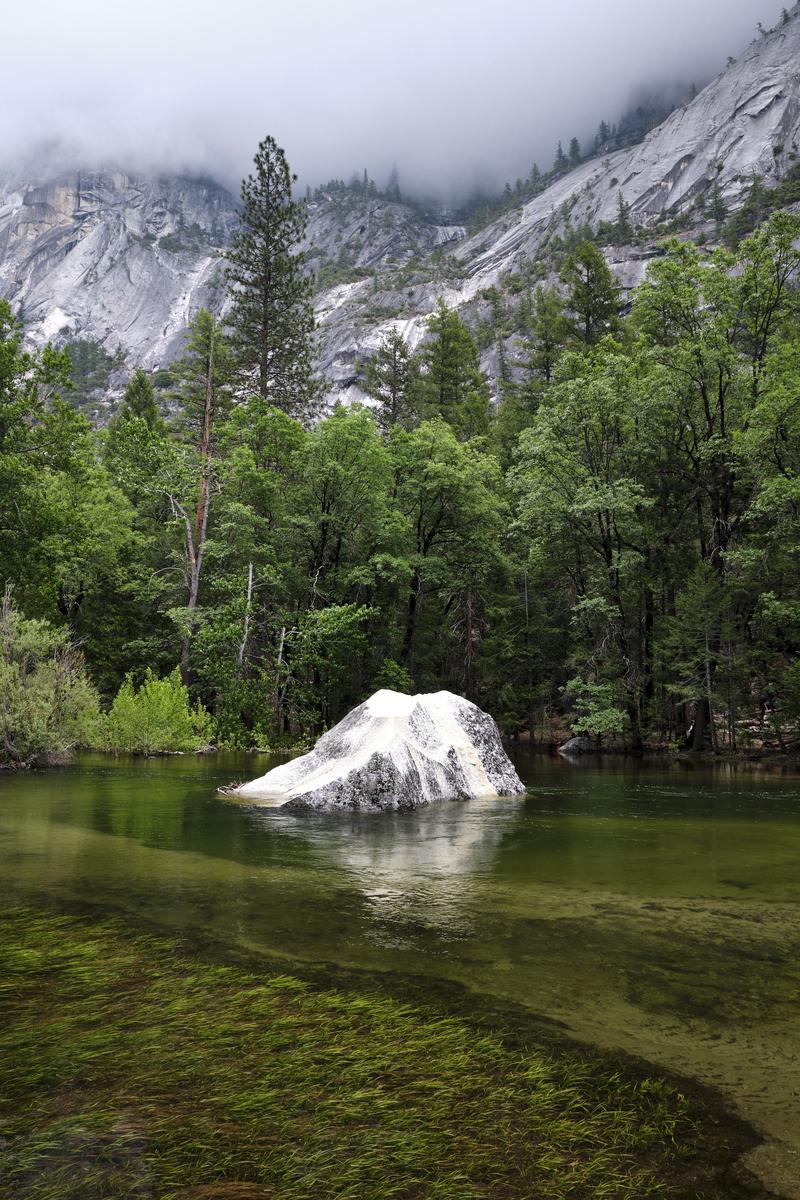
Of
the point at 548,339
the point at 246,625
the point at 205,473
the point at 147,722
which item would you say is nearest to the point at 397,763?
the point at 147,722

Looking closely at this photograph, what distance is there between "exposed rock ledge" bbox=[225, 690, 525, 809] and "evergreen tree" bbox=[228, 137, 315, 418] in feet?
92.3

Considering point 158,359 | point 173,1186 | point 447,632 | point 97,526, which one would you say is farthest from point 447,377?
point 158,359

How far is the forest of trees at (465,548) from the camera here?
2278 centimetres

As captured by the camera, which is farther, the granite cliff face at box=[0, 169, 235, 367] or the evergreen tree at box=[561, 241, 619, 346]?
the granite cliff face at box=[0, 169, 235, 367]

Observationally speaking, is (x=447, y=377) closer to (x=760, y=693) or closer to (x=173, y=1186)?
(x=760, y=693)

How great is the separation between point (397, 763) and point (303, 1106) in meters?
8.77

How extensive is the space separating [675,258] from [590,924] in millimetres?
27820

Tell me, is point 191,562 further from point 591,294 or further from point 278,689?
point 591,294

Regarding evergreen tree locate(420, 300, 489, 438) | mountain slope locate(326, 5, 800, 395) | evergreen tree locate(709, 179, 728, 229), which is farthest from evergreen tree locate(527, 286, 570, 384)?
evergreen tree locate(709, 179, 728, 229)

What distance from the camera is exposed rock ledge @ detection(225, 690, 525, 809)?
420 inches

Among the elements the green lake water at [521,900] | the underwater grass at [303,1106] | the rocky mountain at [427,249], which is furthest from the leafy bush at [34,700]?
the rocky mountain at [427,249]

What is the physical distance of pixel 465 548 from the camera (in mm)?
30625

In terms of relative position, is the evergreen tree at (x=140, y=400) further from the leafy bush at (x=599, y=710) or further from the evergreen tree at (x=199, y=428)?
the leafy bush at (x=599, y=710)

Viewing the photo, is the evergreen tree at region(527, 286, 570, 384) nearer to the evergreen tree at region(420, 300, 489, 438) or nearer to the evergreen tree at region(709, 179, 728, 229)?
the evergreen tree at region(420, 300, 489, 438)
